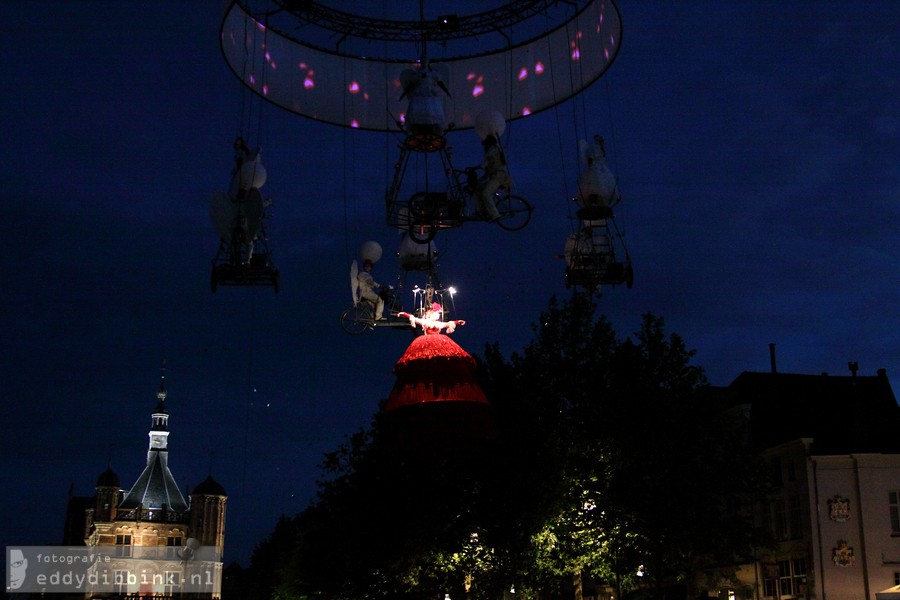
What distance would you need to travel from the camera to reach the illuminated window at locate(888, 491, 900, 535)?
3565cm

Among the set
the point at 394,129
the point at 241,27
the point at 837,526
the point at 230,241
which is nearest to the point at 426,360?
the point at 230,241

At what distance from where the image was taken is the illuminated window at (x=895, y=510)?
35653 millimetres

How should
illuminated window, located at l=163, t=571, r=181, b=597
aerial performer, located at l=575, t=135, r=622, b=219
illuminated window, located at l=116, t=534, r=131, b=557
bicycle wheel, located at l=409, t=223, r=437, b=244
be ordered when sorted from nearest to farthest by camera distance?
bicycle wheel, located at l=409, t=223, r=437, b=244
aerial performer, located at l=575, t=135, r=622, b=219
illuminated window, located at l=163, t=571, r=181, b=597
illuminated window, located at l=116, t=534, r=131, b=557

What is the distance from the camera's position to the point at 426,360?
64.4 feet

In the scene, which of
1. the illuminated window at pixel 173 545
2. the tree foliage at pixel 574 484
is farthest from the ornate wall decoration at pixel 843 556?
the illuminated window at pixel 173 545

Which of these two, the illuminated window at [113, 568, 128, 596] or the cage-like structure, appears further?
the illuminated window at [113, 568, 128, 596]

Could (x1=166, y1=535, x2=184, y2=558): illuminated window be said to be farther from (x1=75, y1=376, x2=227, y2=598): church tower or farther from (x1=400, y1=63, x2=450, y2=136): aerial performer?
(x1=400, y1=63, x2=450, y2=136): aerial performer

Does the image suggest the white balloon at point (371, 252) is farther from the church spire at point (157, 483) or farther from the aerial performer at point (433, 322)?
the church spire at point (157, 483)

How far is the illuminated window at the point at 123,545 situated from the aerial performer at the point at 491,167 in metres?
127

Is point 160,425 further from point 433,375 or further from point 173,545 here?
point 433,375

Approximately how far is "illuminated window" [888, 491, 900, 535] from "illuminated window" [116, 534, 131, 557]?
116416mm

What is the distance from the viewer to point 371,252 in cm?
2039

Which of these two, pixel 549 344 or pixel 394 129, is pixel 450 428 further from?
pixel 549 344

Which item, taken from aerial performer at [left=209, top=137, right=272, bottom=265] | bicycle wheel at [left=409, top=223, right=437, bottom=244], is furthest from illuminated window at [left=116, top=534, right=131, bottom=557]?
aerial performer at [left=209, top=137, right=272, bottom=265]
